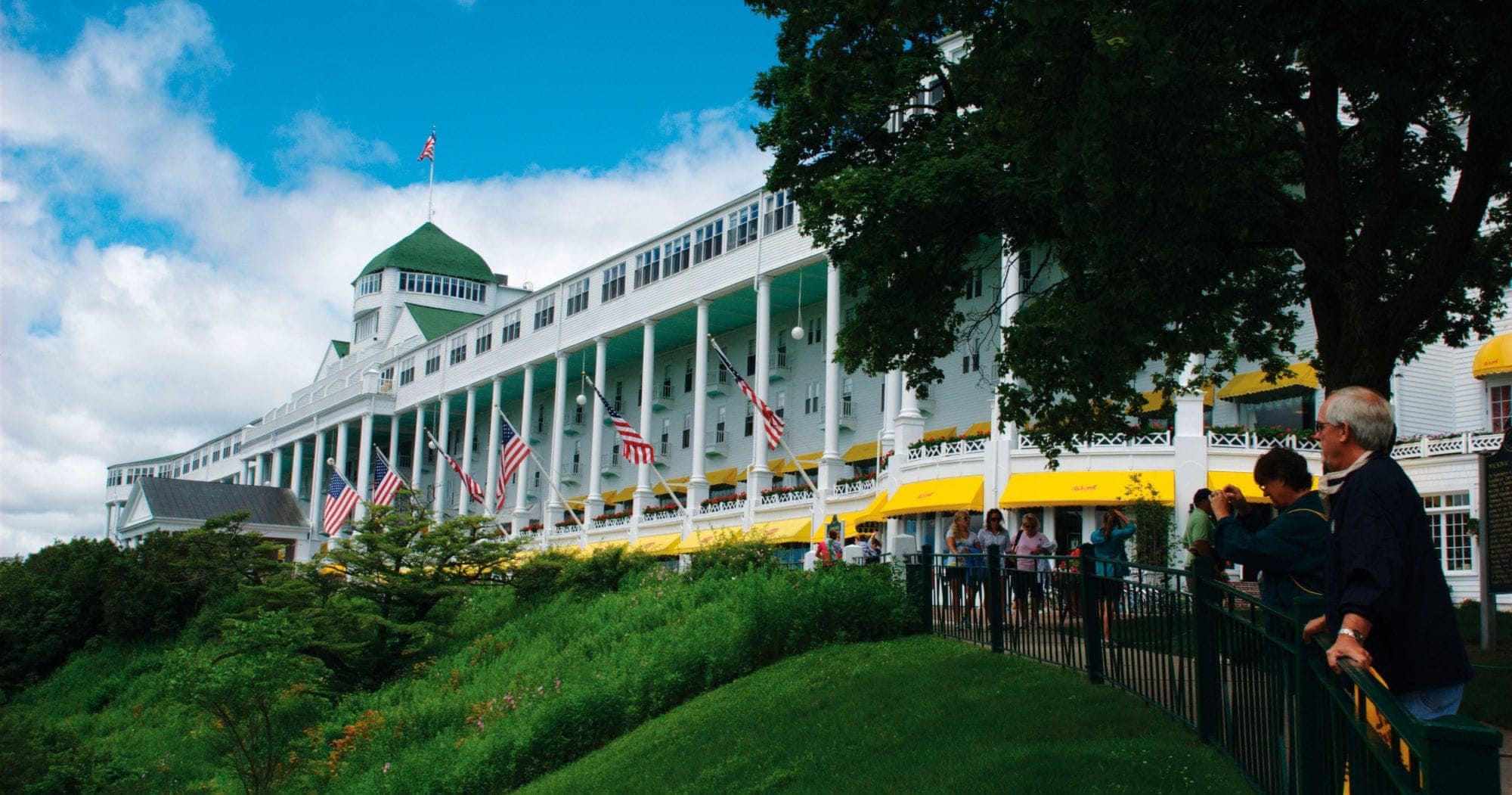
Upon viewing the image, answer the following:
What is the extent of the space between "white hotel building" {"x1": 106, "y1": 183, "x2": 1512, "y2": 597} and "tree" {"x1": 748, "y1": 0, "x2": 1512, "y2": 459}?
5.35 feet

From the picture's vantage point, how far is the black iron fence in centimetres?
385

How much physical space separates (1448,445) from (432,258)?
2905 inches

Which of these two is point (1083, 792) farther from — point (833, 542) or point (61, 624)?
point (61, 624)

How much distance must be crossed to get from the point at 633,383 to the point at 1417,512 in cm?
5948

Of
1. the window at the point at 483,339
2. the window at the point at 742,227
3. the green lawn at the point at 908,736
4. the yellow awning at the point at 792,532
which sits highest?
the window at the point at 742,227

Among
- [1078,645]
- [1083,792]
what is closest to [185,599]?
[1078,645]

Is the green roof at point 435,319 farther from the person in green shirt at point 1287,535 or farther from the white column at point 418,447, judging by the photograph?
the person in green shirt at point 1287,535

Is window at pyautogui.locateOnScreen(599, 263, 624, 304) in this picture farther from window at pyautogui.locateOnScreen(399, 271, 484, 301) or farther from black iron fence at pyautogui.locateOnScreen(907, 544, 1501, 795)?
black iron fence at pyautogui.locateOnScreen(907, 544, 1501, 795)

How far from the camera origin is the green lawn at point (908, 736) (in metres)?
9.01

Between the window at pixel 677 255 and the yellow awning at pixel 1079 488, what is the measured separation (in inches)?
858

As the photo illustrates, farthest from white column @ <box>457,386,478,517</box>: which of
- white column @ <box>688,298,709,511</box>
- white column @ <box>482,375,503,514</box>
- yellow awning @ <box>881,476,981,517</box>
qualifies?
yellow awning @ <box>881,476,981,517</box>

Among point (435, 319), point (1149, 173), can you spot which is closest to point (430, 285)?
point (435, 319)

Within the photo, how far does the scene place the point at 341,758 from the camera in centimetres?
2384

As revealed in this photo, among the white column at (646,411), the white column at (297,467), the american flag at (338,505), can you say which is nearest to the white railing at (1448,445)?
the white column at (646,411)
